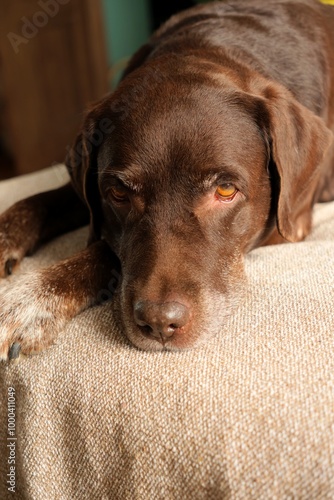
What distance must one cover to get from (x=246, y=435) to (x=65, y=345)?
24.4 inches

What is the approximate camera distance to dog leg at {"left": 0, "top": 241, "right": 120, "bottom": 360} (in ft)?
6.04

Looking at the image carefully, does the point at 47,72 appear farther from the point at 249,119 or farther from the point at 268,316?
the point at 268,316

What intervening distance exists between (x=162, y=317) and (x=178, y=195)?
1.32 ft

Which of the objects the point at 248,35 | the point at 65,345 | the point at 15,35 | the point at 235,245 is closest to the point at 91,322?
the point at 65,345

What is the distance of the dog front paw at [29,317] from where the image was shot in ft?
5.99

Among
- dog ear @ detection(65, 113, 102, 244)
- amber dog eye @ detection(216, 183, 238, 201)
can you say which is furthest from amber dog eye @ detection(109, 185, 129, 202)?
amber dog eye @ detection(216, 183, 238, 201)

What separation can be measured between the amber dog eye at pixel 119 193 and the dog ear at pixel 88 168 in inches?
6.7

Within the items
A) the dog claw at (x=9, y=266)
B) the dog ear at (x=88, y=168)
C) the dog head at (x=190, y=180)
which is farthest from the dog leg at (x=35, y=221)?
the dog head at (x=190, y=180)

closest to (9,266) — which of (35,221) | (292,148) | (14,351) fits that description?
(35,221)

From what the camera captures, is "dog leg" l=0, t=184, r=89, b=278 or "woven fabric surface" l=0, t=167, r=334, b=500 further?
"dog leg" l=0, t=184, r=89, b=278

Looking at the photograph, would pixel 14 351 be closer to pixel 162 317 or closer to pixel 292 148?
pixel 162 317

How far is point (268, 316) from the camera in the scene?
69.2 inches

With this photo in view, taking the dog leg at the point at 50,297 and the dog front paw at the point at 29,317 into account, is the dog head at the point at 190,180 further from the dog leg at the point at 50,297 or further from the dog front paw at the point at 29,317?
the dog front paw at the point at 29,317

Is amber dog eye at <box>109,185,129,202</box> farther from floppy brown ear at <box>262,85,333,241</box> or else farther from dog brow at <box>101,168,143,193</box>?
floppy brown ear at <box>262,85,333,241</box>
